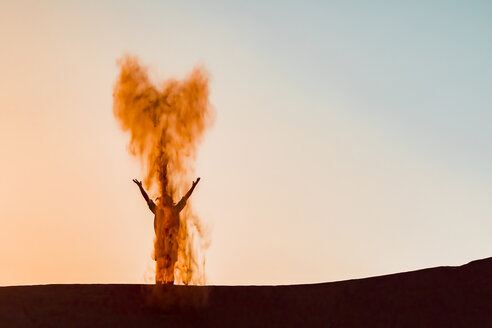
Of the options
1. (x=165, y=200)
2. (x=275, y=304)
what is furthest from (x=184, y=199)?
(x=275, y=304)

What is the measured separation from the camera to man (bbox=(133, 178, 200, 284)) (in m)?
23.0

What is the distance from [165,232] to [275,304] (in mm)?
4110

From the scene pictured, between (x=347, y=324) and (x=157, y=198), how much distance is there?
626 centimetres

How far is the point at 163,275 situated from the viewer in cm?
2305

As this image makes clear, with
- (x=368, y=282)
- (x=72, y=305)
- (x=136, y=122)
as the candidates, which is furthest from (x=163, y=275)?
(x=368, y=282)

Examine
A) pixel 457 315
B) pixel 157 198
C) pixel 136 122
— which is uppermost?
pixel 136 122

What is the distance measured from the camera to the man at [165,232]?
23.0 m

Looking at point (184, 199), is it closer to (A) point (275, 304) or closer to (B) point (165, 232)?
(B) point (165, 232)

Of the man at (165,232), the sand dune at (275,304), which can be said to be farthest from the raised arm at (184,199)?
the sand dune at (275,304)

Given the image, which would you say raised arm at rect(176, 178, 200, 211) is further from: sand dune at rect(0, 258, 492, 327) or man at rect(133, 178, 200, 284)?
sand dune at rect(0, 258, 492, 327)

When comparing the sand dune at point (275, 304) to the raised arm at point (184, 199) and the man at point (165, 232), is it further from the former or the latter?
the raised arm at point (184, 199)

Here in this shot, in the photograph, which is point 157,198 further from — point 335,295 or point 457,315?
point 457,315

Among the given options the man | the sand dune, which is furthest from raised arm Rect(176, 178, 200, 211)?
the sand dune

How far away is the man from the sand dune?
66 cm
